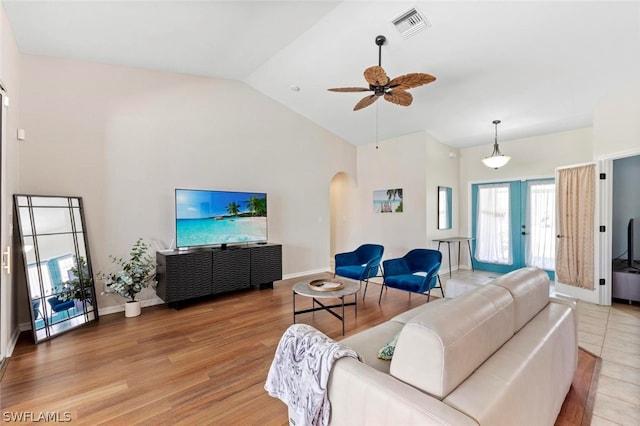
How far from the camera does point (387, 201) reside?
6.13 metres

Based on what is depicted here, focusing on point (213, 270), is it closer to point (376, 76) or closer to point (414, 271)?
point (414, 271)

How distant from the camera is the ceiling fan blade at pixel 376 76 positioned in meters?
2.72

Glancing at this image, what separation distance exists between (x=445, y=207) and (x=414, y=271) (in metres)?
2.37

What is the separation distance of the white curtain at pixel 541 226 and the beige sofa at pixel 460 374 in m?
4.66

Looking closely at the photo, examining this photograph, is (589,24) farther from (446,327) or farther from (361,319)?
(361,319)

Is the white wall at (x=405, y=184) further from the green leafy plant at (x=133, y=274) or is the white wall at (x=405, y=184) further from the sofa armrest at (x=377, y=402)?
the sofa armrest at (x=377, y=402)

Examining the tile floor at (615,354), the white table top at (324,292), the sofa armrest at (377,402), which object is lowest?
the tile floor at (615,354)

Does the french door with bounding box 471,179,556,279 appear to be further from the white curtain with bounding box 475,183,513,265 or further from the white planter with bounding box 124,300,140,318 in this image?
the white planter with bounding box 124,300,140,318

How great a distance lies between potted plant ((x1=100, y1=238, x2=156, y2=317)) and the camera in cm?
351

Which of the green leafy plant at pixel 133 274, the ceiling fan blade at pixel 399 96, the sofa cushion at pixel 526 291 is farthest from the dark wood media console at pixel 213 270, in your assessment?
the sofa cushion at pixel 526 291

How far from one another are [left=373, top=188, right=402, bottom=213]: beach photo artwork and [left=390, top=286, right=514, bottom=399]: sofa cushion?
15.3 ft

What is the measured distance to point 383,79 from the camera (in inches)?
113

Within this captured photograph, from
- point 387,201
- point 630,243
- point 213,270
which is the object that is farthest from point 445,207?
point 213,270

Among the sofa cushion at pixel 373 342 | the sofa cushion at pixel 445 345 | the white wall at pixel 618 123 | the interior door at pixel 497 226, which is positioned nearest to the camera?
the sofa cushion at pixel 445 345
